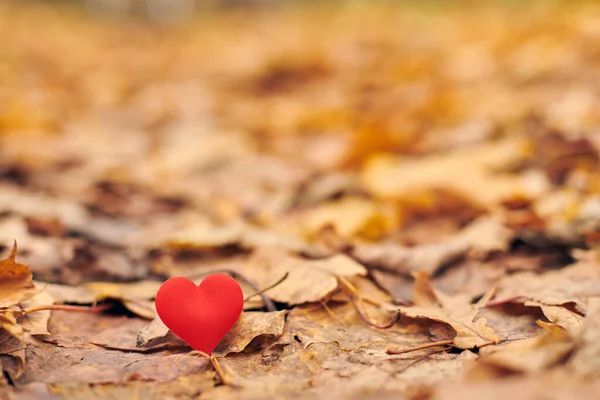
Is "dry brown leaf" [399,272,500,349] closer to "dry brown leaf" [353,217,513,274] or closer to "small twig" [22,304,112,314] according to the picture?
"dry brown leaf" [353,217,513,274]

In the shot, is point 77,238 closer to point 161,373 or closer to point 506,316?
point 161,373

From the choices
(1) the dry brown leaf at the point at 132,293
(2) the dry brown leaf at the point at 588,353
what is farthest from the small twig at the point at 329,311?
(2) the dry brown leaf at the point at 588,353

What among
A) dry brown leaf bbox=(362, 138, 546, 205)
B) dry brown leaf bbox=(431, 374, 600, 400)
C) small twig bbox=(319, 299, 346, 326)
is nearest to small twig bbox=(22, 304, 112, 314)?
small twig bbox=(319, 299, 346, 326)

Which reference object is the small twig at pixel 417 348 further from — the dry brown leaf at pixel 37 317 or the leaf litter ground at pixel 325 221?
the dry brown leaf at pixel 37 317

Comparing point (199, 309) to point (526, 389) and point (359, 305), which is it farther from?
point (526, 389)

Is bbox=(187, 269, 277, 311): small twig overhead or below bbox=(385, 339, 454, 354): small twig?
below

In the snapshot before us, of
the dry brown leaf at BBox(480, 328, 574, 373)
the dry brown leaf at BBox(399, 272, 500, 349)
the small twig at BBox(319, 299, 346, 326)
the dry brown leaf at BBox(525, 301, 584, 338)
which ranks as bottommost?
the small twig at BBox(319, 299, 346, 326)

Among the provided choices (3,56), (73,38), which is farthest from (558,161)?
(73,38)
